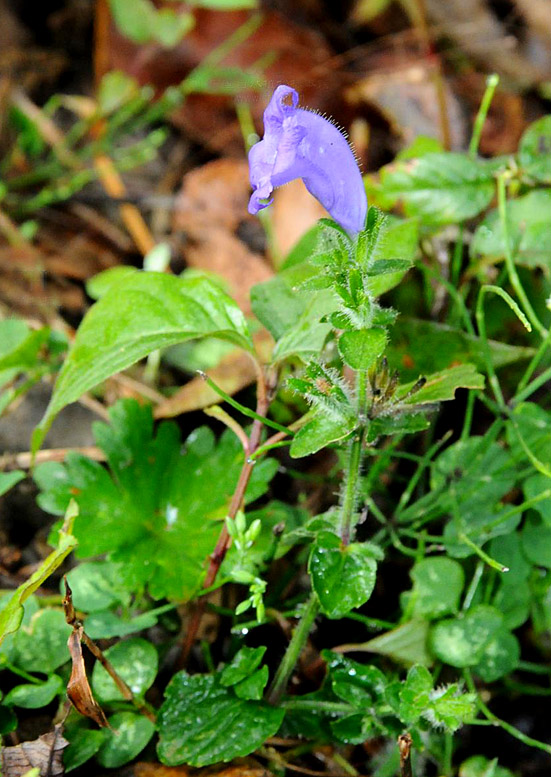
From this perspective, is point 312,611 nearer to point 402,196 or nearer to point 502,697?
point 502,697

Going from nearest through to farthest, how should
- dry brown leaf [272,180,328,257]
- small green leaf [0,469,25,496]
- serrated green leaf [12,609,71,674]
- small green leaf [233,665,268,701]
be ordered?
1. small green leaf [233,665,268,701]
2. serrated green leaf [12,609,71,674]
3. small green leaf [0,469,25,496]
4. dry brown leaf [272,180,328,257]

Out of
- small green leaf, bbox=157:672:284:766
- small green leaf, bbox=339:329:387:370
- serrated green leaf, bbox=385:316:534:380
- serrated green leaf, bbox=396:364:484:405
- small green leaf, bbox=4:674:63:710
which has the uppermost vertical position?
small green leaf, bbox=339:329:387:370

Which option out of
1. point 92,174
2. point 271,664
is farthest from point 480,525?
point 92,174

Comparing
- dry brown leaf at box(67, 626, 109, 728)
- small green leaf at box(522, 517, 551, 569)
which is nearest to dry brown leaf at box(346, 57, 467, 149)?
small green leaf at box(522, 517, 551, 569)

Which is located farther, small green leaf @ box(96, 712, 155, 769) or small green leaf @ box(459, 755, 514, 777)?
small green leaf @ box(459, 755, 514, 777)

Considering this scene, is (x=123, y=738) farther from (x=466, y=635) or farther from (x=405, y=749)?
(x=466, y=635)

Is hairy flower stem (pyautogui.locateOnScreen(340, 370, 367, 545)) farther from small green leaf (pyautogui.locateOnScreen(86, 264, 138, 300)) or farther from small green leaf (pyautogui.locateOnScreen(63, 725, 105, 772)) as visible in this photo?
small green leaf (pyautogui.locateOnScreen(86, 264, 138, 300))

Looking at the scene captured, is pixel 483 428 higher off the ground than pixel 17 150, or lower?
lower

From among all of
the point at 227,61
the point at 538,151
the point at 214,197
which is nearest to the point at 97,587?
the point at 538,151
